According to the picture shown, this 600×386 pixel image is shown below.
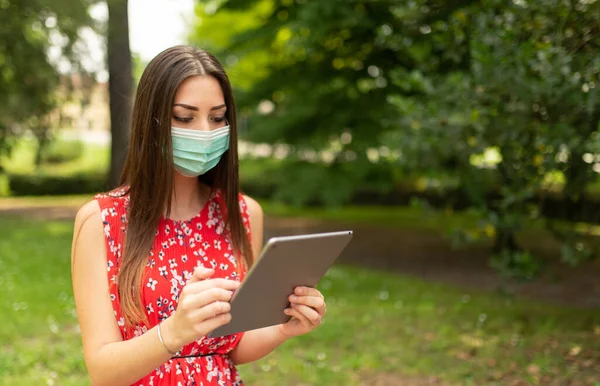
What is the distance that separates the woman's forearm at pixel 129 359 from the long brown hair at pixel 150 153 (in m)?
0.14

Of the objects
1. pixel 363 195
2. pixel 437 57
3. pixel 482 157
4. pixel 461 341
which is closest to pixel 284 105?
pixel 437 57

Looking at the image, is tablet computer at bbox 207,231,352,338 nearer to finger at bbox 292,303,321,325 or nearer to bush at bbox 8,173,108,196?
finger at bbox 292,303,321,325

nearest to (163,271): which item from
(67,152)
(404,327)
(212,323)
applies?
(212,323)

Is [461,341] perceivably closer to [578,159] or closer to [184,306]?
[578,159]

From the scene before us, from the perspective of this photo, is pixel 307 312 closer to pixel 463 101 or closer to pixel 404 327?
pixel 463 101

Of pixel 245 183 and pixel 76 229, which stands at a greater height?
pixel 76 229

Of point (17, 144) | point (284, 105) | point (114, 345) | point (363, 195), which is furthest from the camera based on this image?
point (363, 195)

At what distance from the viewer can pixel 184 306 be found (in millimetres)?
1814

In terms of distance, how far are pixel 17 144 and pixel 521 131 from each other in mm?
9507

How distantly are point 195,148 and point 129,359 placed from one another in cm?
66

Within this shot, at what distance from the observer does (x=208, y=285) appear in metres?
1.84

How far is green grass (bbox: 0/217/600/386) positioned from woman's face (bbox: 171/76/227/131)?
11.1 ft

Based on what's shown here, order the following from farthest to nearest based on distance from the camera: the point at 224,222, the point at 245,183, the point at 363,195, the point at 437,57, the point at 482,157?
the point at 245,183 < the point at 363,195 < the point at 437,57 < the point at 482,157 < the point at 224,222

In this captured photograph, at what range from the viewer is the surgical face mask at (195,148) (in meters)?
2.19
